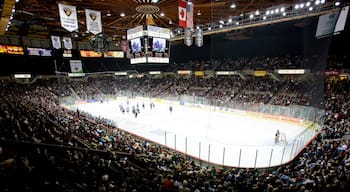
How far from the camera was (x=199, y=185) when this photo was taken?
550 centimetres

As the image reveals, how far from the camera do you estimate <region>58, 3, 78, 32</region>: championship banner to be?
10898 mm

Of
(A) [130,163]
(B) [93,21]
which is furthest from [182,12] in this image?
(A) [130,163]

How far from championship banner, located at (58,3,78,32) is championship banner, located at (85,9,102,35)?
1.01 m

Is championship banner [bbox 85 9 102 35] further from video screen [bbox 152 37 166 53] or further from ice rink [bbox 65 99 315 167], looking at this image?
ice rink [bbox 65 99 315 167]

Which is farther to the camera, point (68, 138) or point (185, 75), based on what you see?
point (185, 75)

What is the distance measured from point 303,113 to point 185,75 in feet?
87.6

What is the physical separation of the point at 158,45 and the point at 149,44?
2.52 feet

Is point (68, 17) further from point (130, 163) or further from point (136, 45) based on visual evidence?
point (130, 163)

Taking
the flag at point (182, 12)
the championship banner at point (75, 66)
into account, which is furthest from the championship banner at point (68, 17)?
the championship banner at point (75, 66)

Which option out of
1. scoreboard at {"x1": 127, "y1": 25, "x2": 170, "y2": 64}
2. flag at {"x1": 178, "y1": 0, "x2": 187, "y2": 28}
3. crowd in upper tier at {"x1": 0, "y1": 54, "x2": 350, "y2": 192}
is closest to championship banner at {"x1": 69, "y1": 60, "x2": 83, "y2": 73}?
scoreboard at {"x1": 127, "y1": 25, "x2": 170, "y2": 64}

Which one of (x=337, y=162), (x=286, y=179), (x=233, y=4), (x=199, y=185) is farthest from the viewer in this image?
(x=233, y=4)

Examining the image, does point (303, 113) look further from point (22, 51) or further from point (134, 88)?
point (22, 51)

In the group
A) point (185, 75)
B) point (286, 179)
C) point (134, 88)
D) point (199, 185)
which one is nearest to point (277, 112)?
point (286, 179)

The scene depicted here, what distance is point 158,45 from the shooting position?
14000 mm
